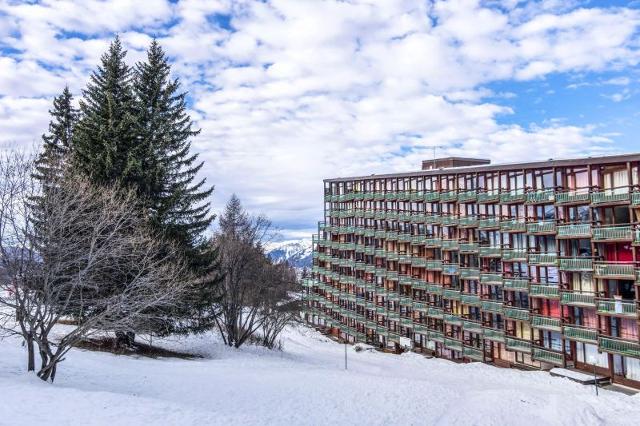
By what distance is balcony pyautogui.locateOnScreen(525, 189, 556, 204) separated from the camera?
36312 millimetres

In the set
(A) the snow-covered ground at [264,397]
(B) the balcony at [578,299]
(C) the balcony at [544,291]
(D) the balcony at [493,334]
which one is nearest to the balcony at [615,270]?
(B) the balcony at [578,299]

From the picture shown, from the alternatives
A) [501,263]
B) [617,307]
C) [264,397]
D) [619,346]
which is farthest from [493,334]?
[264,397]

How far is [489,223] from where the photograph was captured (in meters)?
42.3

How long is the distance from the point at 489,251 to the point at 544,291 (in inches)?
257

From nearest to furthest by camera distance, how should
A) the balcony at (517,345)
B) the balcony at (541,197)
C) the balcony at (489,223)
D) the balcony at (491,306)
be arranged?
1. the balcony at (541,197)
2. the balcony at (517,345)
3. the balcony at (491,306)
4. the balcony at (489,223)

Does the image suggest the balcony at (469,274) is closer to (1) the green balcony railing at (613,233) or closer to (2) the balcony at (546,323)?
(2) the balcony at (546,323)

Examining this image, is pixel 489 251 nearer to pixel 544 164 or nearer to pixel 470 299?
pixel 470 299

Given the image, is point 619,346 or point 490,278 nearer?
point 619,346

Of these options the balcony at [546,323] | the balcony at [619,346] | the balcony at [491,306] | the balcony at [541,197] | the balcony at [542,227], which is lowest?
the balcony at [619,346]

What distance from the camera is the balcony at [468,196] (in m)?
44.0

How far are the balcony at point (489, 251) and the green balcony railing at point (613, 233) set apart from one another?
9649 mm

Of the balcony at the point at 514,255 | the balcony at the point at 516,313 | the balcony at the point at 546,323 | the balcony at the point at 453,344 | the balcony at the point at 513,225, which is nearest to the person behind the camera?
the balcony at the point at 546,323

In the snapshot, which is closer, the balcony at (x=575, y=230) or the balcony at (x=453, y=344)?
the balcony at (x=575, y=230)

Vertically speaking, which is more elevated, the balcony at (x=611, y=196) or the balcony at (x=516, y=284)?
the balcony at (x=611, y=196)
